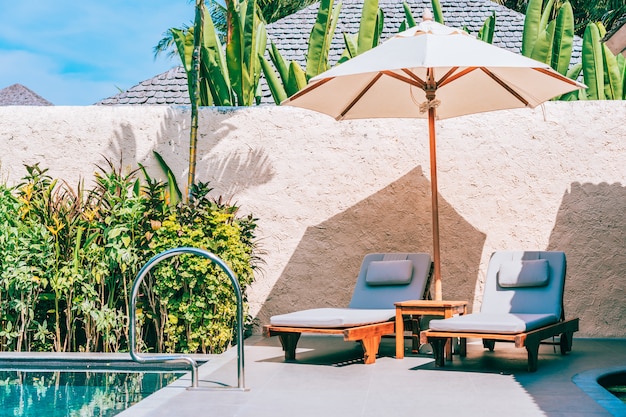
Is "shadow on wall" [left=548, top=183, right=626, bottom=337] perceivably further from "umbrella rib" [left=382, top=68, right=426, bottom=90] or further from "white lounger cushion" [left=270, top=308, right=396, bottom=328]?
"white lounger cushion" [left=270, top=308, right=396, bottom=328]

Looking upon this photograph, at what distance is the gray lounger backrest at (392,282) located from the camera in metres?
7.26

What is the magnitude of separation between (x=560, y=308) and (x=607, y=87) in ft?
11.8

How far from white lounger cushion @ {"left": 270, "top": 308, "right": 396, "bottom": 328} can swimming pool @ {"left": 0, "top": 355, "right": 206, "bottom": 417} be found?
0.95m

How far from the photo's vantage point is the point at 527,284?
6.89 m

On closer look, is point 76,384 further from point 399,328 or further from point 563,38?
point 563,38

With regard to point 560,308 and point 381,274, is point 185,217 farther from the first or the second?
point 560,308

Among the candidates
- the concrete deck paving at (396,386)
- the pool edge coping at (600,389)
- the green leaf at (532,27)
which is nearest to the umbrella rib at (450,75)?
the green leaf at (532,27)

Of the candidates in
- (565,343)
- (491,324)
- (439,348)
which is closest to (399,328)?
(439,348)

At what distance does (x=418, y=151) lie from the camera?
330 inches

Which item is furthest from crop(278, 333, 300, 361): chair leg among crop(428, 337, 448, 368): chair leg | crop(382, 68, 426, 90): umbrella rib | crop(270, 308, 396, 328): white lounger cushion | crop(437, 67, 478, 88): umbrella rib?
crop(437, 67, 478, 88): umbrella rib

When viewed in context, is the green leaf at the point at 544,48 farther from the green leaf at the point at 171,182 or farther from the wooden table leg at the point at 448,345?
the green leaf at the point at 171,182

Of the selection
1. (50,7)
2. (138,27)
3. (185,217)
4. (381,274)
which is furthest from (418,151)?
(50,7)

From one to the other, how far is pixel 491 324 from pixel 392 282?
1748 mm

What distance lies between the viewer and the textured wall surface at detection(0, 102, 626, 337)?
8.07 m
